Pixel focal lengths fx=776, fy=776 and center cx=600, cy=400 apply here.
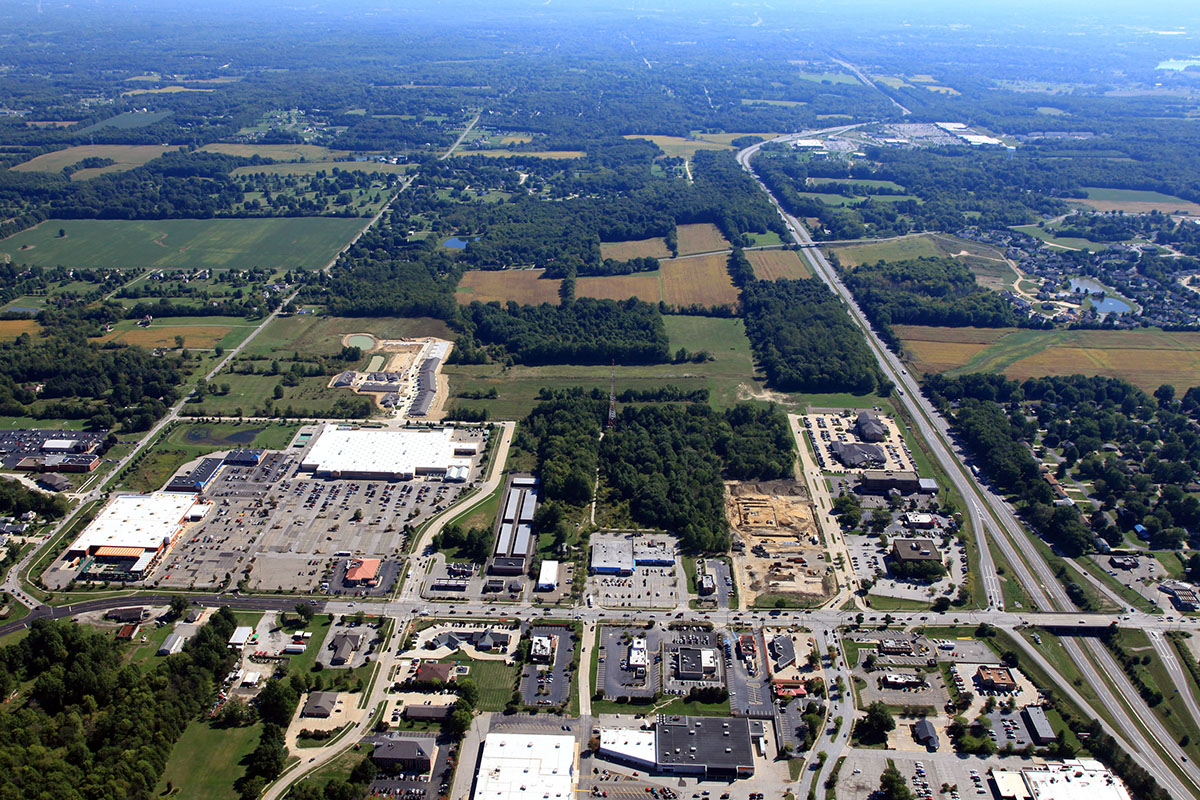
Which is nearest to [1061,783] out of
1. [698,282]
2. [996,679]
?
[996,679]

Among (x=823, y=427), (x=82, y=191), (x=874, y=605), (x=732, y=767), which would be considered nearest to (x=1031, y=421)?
(x=823, y=427)

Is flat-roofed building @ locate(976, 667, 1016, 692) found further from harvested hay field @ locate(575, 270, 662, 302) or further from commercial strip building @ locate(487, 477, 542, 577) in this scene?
harvested hay field @ locate(575, 270, 662, 302)

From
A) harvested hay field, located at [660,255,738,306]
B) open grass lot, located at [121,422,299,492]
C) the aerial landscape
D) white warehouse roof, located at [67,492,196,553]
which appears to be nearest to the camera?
the aerial landscape

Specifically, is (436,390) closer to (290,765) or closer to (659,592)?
(659,592)

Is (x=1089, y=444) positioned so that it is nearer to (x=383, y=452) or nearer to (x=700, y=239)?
(x=383, y=452)

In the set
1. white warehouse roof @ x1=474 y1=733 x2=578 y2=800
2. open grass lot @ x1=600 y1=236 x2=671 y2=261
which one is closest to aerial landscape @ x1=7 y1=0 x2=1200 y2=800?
white warehouse roof @ x1=474 y1=733 x2=578 y2=800

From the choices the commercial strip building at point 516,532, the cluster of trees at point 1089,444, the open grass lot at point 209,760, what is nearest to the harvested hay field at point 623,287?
the cluster of trees at point 1089,444
